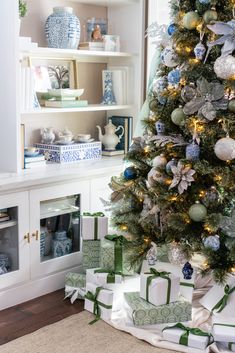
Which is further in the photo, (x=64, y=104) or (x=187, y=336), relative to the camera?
(x=64, y=104)

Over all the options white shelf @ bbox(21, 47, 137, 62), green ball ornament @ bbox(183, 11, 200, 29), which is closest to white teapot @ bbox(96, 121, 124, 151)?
white shelf @ bbox(21, 47, 137, 62)

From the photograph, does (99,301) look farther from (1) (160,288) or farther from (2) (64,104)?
(2) (64,104)

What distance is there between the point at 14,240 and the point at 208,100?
1.29m

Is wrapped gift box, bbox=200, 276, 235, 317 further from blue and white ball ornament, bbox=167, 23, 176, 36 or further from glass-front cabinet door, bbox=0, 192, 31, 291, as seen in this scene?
blue and white ball ornament, bbox=167, 23, 176, 36

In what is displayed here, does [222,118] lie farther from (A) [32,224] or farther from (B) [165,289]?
(A) [32,224]

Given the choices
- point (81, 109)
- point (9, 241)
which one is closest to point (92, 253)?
point (9, 241)

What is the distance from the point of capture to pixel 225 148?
2.46 metres

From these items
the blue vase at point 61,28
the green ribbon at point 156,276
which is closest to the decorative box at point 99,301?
the green ribbon at point 156,276

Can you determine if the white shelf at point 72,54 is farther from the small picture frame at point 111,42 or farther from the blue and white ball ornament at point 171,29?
the blue and white ball ornament at point 171,29

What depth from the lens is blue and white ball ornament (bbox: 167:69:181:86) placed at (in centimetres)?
265

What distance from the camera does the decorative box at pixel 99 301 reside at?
280 cm

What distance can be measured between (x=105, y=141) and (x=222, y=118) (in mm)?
1485

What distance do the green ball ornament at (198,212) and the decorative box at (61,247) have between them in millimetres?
987

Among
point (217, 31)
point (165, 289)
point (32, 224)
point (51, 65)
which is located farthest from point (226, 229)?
point (51, 65)
